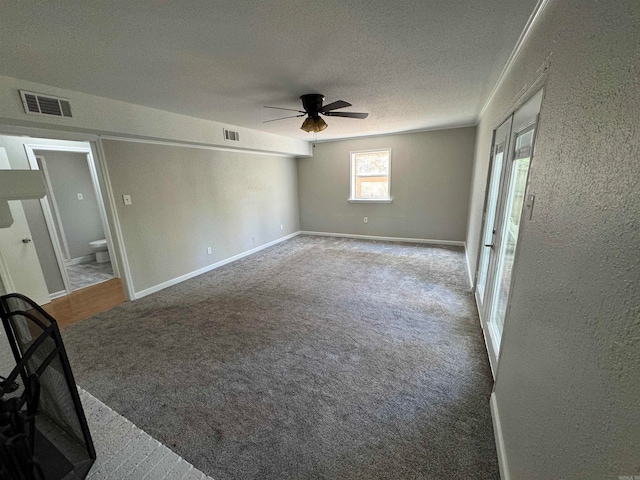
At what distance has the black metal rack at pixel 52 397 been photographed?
1.04 m

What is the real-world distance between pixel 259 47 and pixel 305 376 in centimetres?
238

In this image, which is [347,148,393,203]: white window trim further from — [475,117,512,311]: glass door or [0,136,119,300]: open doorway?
[0,136,119,300]: open doorway

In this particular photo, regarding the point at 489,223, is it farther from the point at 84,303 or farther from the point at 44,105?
the point at 84,303

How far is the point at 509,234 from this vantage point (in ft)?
6.97

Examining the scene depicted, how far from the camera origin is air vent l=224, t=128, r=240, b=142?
396cm

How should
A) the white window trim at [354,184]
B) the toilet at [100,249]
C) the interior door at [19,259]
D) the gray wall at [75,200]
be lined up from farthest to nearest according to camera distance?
1. the white window trim at [354,184]
2. the toilet at [100,249]
3. the gray wall at [75,200]
4. the interior door at [19,259]

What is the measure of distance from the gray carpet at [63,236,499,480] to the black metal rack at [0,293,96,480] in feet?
1.42

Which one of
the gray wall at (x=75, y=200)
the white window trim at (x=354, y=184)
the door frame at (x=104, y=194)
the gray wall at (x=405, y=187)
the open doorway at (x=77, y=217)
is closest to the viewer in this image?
the door frame at (x=104, y=194)

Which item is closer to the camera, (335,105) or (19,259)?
(335,105)

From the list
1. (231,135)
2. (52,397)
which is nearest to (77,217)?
(231,135)

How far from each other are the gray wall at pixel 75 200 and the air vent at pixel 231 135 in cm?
319

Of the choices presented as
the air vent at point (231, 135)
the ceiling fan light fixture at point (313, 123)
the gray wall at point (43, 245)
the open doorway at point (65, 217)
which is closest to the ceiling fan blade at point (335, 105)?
the ceiling fan light fixture at point (313, 123)

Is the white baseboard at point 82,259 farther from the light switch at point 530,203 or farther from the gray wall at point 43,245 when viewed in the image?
the light switch at point 530,203

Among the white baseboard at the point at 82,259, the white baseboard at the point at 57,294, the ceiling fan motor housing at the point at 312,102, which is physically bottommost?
the white baseboard at the point at 57,294
